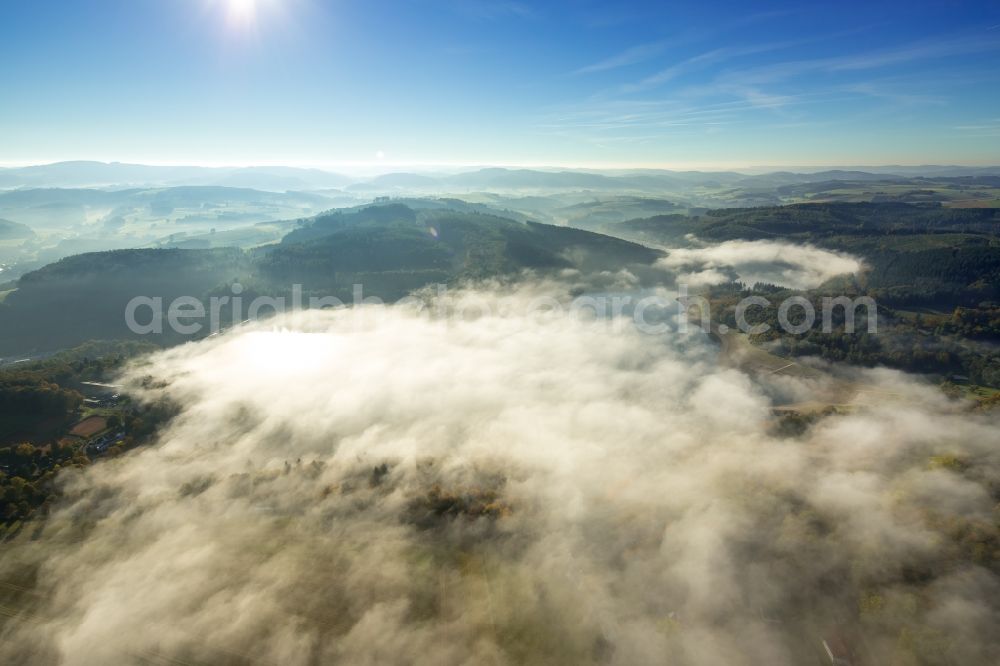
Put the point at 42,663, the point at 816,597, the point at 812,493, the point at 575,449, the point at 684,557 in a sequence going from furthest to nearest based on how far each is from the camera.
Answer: the point at 575,449
the point at 812,493
the point at 684,557
the point at 816,597
the point at 42,663

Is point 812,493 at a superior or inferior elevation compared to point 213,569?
superior

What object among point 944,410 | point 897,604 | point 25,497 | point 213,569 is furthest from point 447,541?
point 944,410

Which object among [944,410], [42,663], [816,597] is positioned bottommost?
[42,663]

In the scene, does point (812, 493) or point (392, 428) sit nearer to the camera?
point (812, 493)

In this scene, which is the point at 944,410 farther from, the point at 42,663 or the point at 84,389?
the point at 84,389

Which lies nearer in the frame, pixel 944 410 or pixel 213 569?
pixel 213 569

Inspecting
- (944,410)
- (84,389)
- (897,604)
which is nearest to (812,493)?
(897,604)

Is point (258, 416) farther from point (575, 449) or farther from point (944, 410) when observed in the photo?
point (944, 410)

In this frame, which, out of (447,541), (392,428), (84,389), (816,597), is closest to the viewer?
(816,597)

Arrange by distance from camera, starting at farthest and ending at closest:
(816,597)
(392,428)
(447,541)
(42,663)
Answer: (392,428) → (447,541) → (816,597) → (42,663)
